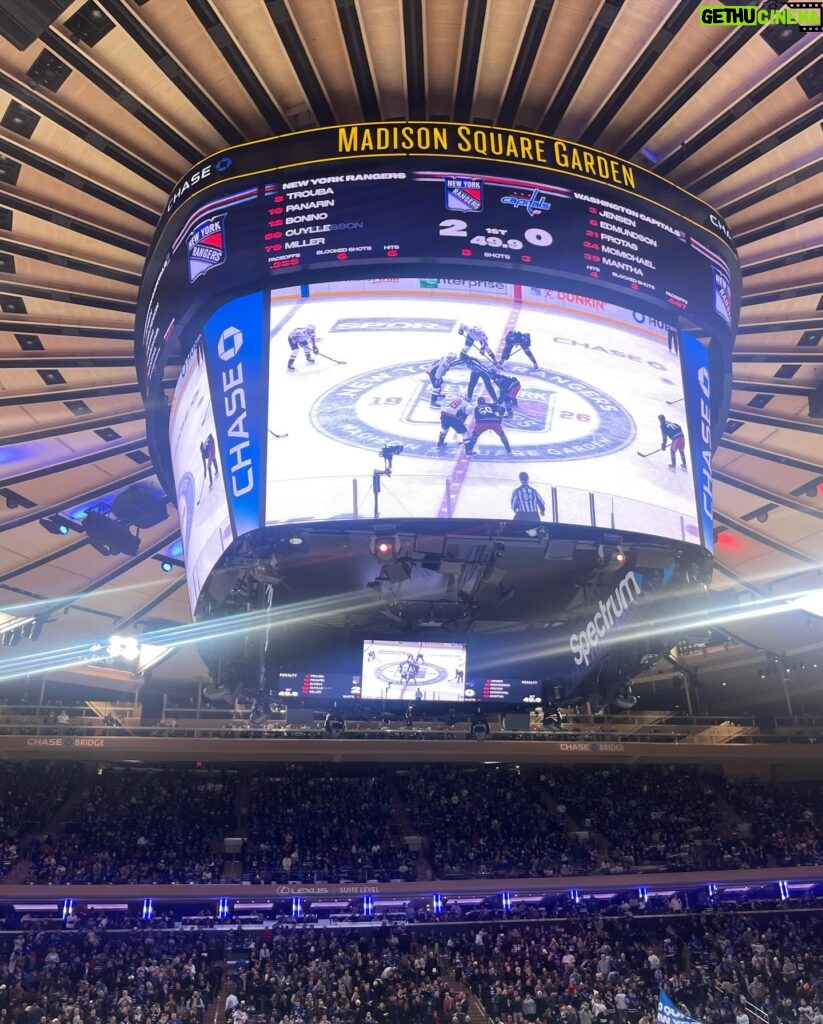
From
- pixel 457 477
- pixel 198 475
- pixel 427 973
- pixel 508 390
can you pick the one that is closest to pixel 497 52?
pixel 508 390

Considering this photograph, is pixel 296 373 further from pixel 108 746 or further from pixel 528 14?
pixel 108 746

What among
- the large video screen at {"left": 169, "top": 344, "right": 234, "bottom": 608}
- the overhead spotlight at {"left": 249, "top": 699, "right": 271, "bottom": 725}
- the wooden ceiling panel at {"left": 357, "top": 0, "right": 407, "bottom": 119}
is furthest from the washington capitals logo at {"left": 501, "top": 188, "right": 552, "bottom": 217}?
the overhead spotlight at {"left": 249, "top": 699, "right": 271, "bottom": 725}

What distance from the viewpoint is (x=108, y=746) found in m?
29.3

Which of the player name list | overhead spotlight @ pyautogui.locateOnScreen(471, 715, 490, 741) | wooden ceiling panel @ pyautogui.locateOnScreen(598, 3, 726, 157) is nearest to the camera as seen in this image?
wooden ceiling panel @ pyautogui.locateOnScreen(598, 3, 726, 157)

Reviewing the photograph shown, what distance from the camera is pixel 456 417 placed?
31.8 feet

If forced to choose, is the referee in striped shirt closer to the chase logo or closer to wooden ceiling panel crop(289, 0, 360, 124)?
the chase logo

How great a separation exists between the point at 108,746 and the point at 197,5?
25.4m

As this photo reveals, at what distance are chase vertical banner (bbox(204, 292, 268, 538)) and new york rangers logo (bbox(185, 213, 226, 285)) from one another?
48 cm

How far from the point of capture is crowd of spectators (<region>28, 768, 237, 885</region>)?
26969 mm

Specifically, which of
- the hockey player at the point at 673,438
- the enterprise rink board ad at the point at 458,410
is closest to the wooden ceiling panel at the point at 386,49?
the enterprise rink board ad at the point at 458,410

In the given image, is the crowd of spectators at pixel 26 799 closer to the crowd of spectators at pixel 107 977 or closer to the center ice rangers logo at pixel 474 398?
the crowd of spectators at pixel 107 977

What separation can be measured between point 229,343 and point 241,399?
79cm

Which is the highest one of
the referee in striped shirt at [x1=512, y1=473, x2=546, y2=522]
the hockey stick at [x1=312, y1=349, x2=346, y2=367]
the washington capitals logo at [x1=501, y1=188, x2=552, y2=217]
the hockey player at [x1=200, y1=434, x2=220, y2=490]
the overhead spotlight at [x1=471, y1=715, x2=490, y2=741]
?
the washington capitals logo at [x1=501, y1=188, x2=552, y2=217]

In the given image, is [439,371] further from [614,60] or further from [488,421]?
[614,60]
